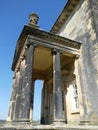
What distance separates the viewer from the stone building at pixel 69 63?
8.42 metres

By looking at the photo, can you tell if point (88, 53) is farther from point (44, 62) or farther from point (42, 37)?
point (44, 62)

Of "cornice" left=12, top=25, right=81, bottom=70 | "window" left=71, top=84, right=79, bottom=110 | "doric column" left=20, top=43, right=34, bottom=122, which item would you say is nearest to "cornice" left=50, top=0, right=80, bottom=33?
"cornice" left=12, top=25, right=81, bottom=70

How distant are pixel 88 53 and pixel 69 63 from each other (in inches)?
102

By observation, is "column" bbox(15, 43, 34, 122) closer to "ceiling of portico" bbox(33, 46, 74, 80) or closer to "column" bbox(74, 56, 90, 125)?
"ceiling of portico" bbox(33, 46, 74, 80)

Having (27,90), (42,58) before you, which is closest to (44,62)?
(42,58)

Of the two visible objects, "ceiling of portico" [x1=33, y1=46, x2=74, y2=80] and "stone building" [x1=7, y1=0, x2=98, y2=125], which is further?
"ceiling of portico" [x1=33, y1=46, x2=74, y2=80]

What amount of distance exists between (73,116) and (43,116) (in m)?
5.26

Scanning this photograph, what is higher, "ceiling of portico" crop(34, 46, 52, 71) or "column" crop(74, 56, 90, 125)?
"ceiling of portico" crop(34, 46, 52, 71)

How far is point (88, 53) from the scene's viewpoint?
10070 mm

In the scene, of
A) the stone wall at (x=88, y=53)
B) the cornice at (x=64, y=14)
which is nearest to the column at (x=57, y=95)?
the stone wall at (x=88, y=53)

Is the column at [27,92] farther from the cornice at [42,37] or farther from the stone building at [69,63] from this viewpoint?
the cornice at [42,37]

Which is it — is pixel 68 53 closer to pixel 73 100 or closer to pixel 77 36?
pixel 77 36

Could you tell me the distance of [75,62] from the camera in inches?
437

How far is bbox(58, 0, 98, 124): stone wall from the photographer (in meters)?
8.89
